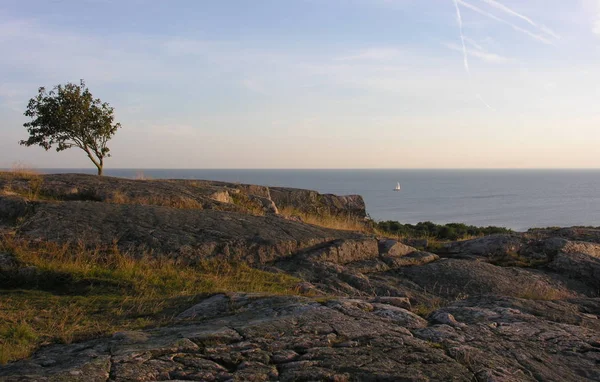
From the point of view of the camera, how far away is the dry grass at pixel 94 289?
17.7ft

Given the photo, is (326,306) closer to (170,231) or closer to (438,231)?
(170,231)

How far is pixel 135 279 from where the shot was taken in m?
8.02

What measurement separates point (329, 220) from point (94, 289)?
10.9 metres

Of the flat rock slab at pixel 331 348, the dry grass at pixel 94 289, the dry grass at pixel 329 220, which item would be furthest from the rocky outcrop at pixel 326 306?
the dry grass at pixel 329 220

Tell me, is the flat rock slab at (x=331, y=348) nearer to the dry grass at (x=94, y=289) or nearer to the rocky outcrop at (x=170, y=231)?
the dry grass at (x=94, y=289)

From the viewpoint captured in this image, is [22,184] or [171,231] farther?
[22,184]

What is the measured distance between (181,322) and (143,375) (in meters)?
1.63

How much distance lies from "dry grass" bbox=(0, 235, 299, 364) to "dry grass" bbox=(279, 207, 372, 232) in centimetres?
702

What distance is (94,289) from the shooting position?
7.54 m

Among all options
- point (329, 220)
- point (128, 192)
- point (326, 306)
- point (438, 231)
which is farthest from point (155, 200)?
point (438, 231)

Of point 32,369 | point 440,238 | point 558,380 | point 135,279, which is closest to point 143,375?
point 32,369

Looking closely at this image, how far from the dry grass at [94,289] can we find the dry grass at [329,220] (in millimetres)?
7025

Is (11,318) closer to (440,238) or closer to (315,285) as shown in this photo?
(315,285)

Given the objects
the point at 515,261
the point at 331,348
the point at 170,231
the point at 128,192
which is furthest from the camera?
the point at 128,192
